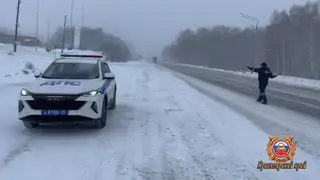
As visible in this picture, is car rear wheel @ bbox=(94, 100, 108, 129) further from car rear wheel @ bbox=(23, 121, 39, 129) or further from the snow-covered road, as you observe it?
car rear wheel @ bbox=(23, 121, 39, 129)

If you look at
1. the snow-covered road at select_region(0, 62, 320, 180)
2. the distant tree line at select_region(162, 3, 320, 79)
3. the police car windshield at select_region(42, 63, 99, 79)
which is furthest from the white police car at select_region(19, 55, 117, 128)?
the distant tree line at select_region(162, 3, 320, 79)

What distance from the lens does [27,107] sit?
855 cm

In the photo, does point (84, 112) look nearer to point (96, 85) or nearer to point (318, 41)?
point (96, 85)

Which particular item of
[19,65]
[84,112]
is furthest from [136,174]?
[19,65]

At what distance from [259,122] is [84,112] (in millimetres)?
4650

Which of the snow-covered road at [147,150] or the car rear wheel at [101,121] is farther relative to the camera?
the car rear wheel at [101,121]

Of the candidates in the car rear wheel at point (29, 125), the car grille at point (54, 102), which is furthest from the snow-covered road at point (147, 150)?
the car grille at point (54, 102)

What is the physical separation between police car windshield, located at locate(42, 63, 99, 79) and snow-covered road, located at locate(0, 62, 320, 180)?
1.30 m

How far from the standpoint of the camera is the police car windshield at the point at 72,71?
1019cm

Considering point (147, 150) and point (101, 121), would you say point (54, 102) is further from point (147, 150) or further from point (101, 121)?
point (147, 150)

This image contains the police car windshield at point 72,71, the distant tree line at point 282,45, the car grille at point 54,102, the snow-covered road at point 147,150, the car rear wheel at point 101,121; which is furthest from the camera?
the distant tree line at point 282,45

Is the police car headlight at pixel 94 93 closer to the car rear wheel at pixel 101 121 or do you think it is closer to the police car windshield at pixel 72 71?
the car rear wheel at pixel 101 121

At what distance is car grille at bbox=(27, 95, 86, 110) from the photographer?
8.45 m

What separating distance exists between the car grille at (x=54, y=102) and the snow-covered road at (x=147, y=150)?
1.97 feet
